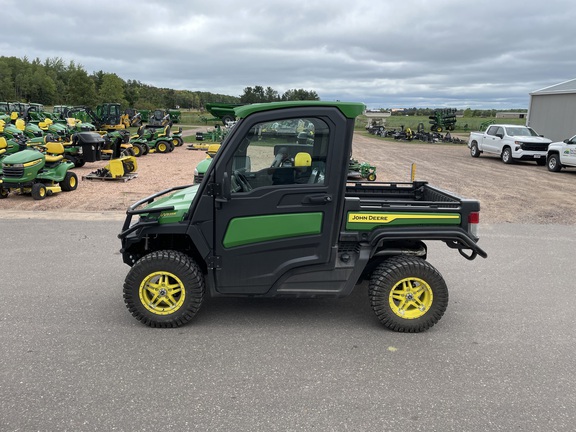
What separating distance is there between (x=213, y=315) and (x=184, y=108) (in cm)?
9907

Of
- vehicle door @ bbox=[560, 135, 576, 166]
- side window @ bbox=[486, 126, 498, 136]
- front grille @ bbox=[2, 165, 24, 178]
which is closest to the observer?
front grille @ bbox=[2, 165, 24, 178]

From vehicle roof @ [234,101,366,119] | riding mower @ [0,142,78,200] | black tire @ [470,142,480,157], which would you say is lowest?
riding mower @ [0,142,78,200]

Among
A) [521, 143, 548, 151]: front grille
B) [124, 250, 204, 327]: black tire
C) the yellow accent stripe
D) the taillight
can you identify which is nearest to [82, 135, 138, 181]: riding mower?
[124, 250, 204, 327]: black tire

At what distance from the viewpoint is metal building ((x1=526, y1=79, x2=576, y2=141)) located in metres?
24.6

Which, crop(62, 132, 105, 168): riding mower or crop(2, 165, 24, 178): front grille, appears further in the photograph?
crop(62, 132, 105, 168): riding mower

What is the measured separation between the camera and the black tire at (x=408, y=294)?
157 inches

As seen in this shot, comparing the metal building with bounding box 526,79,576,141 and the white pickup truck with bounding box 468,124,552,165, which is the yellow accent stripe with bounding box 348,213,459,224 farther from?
the metal building with bounding box 526,79,576,141

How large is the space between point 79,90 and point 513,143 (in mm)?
75226

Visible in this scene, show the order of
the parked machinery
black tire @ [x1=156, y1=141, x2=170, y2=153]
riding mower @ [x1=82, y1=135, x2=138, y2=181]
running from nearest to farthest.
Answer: riding mower @ [x1=82, y1=135, x2=138, y2=181] → black tire @ [x1=156, y1=141, x2=170, y2=153] → the parked machinery

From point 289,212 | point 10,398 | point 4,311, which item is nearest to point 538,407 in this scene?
point 289,212

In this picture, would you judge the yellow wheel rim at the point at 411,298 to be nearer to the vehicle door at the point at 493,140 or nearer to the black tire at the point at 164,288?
the black tire at the point at 164,288

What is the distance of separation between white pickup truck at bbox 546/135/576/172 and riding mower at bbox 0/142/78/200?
17286 millimetres

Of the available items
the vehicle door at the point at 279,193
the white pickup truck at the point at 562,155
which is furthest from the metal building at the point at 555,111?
the vehicle door at the point at 279,193

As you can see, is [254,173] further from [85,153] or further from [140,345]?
[85,153]
